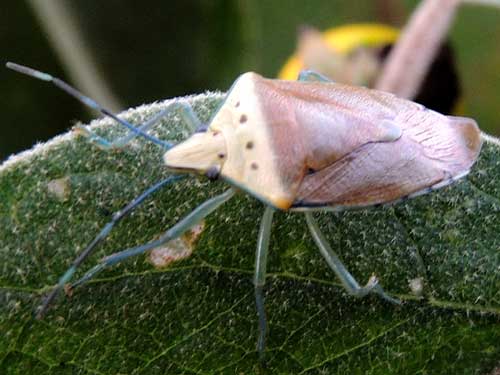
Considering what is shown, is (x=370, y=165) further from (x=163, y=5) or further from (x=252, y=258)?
(x=163, y=5)

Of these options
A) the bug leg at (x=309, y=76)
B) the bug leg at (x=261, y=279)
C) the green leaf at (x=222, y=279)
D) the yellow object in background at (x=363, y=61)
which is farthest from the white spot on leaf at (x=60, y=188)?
the yellow object in background at (x=363, y=61)

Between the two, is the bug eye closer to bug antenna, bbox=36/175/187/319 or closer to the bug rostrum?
the bug rostrum

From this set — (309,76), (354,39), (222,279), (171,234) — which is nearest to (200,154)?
(171,234)

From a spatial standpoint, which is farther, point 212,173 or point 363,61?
point 363,61

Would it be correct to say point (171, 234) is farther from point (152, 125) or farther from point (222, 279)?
point (152, 125)

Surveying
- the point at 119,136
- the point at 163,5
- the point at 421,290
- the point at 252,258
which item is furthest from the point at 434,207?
the point at 163,5

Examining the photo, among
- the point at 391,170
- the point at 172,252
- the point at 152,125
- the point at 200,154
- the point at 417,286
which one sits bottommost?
the point at 417,286

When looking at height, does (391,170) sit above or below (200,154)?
below

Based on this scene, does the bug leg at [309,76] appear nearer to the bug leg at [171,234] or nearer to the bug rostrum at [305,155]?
the bug rostrum at [305,155]

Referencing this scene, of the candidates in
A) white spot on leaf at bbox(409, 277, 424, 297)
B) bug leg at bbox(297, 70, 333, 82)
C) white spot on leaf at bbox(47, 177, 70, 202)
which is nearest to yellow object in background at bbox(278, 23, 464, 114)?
bug leg at bbox(297, 70, 333, 82)
